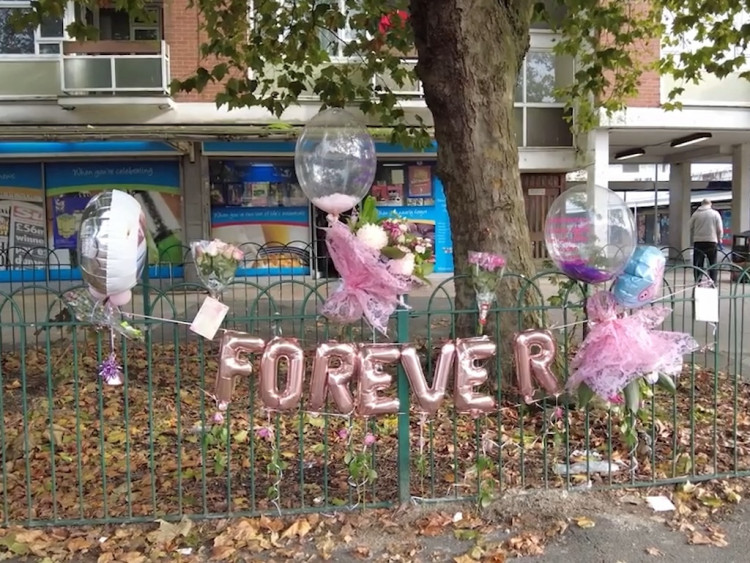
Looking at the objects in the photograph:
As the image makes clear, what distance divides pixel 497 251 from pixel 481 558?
8.40 ft

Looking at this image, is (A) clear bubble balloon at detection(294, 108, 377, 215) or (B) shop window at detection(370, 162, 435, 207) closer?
(A) clear bubble balloon at detection(294, 108, 377, 215)

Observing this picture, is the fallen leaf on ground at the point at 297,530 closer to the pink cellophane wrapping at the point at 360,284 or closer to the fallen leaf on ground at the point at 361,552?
the fallen leaf on ground at the point at 361,552

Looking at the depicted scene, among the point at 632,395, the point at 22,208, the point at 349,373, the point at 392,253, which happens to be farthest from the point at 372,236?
the point at 22,208

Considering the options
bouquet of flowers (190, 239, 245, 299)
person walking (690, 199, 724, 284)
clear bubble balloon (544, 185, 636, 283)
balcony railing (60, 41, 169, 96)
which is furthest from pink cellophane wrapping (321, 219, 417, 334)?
person walking (690, 199, 724, 284)

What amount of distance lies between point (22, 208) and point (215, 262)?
12499 mm

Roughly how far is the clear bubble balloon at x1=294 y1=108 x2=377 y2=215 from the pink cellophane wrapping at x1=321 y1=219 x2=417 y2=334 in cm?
31

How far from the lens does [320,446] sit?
469 cm

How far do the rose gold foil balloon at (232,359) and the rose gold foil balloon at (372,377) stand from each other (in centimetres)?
56

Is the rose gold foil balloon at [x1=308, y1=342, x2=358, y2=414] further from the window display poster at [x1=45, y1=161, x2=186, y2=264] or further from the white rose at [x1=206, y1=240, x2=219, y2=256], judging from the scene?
the window display poster at [x1=45, y1=161, x2=186, y2=264]

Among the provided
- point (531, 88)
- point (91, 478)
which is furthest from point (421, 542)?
point (531, 88)

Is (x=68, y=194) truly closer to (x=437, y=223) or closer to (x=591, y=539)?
(x=437, y=223)

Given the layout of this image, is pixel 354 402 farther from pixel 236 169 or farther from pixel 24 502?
pixel 236 169

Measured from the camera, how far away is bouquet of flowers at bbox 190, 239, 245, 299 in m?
3.50

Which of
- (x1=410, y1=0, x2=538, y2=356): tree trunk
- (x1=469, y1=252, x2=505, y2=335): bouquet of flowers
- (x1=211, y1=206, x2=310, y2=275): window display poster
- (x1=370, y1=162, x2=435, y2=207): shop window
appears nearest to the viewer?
(x1=469, y1=252, x2=505, y2=335): bouquet of flowers
